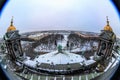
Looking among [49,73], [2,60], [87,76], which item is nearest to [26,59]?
[49,73]

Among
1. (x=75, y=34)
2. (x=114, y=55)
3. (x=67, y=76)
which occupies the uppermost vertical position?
(x=75, y=34)

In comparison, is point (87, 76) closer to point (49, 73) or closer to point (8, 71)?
point (49, 73)

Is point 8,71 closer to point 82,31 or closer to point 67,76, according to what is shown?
point 67,76

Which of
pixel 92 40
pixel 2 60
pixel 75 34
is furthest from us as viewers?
pixel 75 34

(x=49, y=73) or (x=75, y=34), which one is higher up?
(x=75, y=34)

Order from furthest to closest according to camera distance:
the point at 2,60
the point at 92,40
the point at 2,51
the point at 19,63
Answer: the point at 92,40 → the point at 19,63 → the point at 2,51 → the point at 2,60

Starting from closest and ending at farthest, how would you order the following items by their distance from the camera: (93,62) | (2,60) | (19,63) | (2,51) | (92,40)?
(2,60) → (2,51) → (19,63) → (93,62) → (92,40)

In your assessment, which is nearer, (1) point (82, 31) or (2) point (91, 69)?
(2) point (91, 69)

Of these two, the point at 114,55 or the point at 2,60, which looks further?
the point at 114,55

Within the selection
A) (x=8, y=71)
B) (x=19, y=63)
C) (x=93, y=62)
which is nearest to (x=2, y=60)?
(x=8, y=71)
